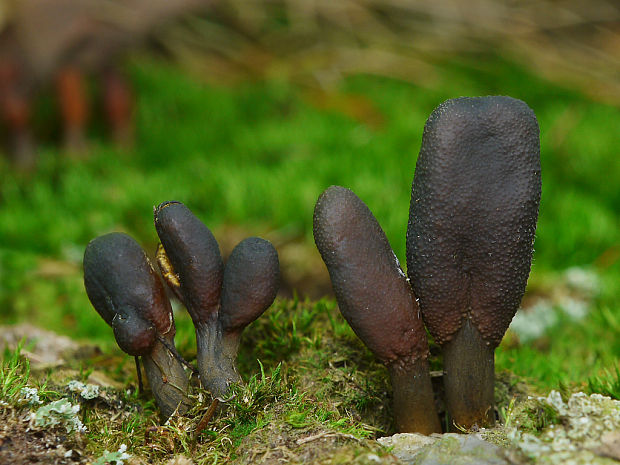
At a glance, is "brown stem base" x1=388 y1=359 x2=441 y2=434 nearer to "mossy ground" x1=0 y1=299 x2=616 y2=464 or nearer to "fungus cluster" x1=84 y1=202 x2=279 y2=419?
"mossy ground" x1=0 y1=299 x2=616 y2=464

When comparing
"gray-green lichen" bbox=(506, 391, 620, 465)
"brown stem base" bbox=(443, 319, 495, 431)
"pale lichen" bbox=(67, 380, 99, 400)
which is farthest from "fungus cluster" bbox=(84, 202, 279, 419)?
"gray-green lichen" bbox=(506, 391, 620, 465)

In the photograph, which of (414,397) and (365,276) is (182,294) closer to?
(365,276)

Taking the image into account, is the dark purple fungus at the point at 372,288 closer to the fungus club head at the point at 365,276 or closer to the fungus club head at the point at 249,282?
the fungus club head at the point at 365,276

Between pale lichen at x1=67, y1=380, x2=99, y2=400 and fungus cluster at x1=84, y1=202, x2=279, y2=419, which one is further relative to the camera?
pale lichen at x1=67, y1=380, x2=99, y2=400

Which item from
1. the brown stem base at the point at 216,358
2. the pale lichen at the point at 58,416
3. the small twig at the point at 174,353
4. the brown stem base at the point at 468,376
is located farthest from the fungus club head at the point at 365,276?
the pale lichen at the point at 58,416

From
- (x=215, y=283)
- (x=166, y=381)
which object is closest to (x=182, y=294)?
(x=215, y=283)

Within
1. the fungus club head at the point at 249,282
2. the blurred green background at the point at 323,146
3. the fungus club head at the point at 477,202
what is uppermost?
the fungus club head at the point at 477,202
